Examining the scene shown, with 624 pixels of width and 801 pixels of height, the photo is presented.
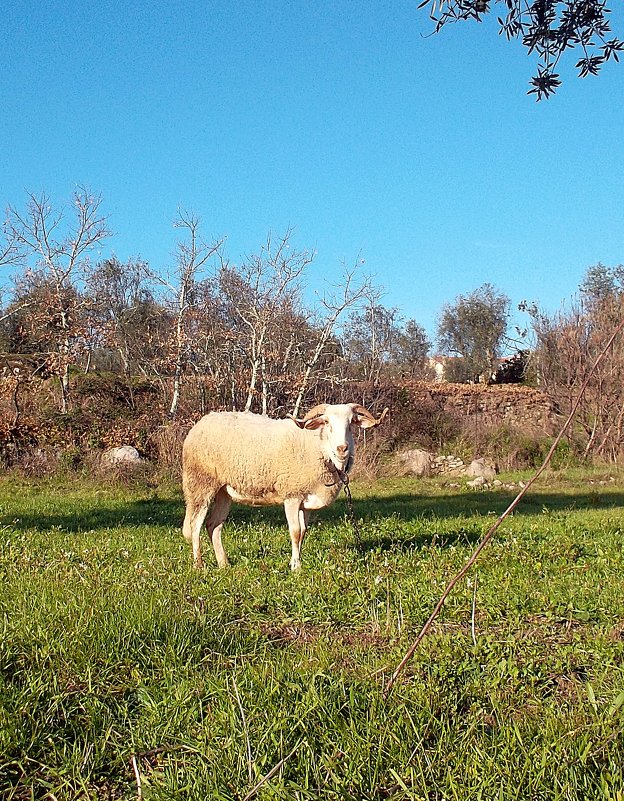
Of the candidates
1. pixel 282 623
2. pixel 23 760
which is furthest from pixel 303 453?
pixel 23 760

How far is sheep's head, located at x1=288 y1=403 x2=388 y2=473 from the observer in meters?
8.02

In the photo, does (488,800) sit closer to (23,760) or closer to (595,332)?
(23,760)

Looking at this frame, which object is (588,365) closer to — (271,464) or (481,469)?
(481,469)

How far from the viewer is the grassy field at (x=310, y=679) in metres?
3.16

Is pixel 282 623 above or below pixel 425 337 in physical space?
below

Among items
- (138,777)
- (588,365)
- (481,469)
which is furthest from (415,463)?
(138,777)

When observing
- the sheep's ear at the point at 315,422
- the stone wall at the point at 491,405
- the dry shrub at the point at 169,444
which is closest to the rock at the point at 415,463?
the stone wall at the point at 491,405

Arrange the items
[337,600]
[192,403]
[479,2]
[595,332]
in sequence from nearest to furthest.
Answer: [479,2]
[337,600]
[192,403]
[595,332]

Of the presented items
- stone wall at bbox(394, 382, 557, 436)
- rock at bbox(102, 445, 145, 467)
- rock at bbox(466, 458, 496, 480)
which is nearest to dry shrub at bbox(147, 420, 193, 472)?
rock at bbox(102, 445, 145, 467)

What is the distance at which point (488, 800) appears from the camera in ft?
9.53

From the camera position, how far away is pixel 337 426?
26.3ft

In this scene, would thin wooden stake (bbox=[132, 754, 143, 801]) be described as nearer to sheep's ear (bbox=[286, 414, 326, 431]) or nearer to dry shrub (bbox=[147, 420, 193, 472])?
sheep's ear (bbox=[286, 414, 326, 431])

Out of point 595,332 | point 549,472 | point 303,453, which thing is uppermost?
point 595,332

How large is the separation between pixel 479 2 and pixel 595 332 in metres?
21.6
